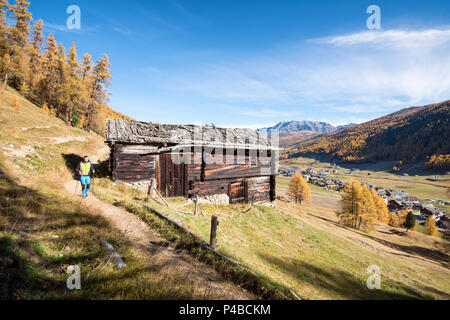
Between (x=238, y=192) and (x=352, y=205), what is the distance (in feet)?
107

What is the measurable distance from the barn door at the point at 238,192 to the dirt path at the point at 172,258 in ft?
36.1

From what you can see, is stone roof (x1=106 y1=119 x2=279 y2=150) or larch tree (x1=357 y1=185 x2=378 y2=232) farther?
larch tree (x1=357 y1=185 x2=378 y2=232)

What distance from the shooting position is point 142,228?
25.5 ft

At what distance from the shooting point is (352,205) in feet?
128

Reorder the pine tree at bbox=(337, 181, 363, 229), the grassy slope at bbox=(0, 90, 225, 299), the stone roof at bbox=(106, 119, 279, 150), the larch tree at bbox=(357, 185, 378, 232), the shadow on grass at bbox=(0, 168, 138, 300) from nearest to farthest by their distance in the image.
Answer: the shadow on grass at bbox=(0, 168, 138, 300), the grassy slope at bbox=(0, 90, 225, 299), the stone roof at bbox=(106, 119, 279, 150), the larch tree at bbox=(357, 185, 378, 232), the pine tree at bbox=(337, 181, 363, 229)

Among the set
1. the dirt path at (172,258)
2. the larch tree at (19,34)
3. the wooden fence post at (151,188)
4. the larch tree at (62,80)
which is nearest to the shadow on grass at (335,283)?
the dirt path at (172,258)

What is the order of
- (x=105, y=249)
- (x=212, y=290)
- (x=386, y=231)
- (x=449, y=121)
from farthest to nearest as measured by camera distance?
1. (x=449, y=121)
2. (x=386, y=231)
3. (x=105, y=249)
4. (x=212, y=290)

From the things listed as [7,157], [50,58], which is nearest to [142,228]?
[7,157]

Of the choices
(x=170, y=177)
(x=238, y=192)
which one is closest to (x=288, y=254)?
(x=238, y=192)

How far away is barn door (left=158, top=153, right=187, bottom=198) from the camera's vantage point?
15.3m

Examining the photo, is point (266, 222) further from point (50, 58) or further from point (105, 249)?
point (50, 58)

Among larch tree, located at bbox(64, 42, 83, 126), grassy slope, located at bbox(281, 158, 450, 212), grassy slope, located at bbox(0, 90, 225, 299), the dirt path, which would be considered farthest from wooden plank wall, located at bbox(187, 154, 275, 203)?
grassy slope, located at bbox(281, 158, 450, 212)

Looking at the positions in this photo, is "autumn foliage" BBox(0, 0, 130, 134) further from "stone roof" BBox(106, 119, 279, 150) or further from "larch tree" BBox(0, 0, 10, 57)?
"stone roof" BBox(106, 119, 279, 150)
